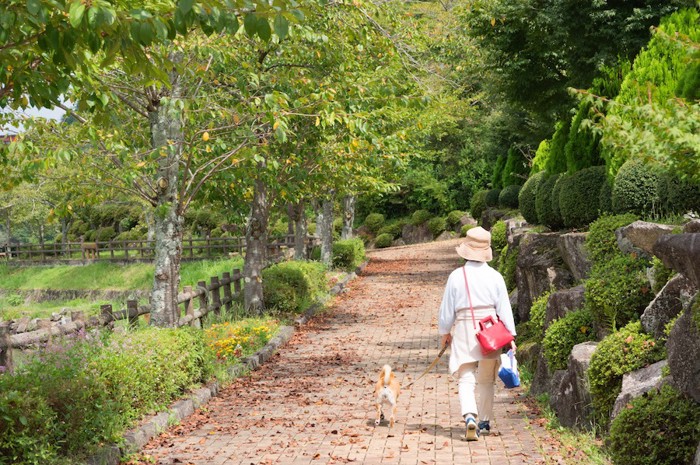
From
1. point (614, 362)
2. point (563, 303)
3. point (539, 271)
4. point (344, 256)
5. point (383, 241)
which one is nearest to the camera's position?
point (614, 362)

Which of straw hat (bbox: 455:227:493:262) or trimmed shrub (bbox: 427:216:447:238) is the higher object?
straw hat (bbox: 455:227:493:262)

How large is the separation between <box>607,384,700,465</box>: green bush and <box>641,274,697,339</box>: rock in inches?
47.7

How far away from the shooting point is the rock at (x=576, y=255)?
11.5m

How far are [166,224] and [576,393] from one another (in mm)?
6089

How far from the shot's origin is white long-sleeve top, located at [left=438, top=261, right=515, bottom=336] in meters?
8.03

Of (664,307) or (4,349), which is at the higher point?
(664,307)

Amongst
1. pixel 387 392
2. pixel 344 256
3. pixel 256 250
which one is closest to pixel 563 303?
pixel 387 392

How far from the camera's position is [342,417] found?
372 inches

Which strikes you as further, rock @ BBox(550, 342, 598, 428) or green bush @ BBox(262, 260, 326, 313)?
green bush @ BBox(262, 260, 326, 313)

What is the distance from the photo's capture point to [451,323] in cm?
819

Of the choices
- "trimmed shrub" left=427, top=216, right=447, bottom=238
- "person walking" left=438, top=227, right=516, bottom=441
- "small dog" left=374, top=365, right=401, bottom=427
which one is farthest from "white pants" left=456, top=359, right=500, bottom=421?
"trimmed shrub" left=427, top=216, right=447, bottom=238

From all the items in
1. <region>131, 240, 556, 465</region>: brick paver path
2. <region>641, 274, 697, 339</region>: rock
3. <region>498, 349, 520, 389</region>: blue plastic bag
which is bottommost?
<region>131, 240, 556, 465</region>: brick paver path

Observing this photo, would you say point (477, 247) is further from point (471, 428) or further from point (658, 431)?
point (658, 431)

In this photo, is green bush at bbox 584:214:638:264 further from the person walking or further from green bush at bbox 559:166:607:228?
green bush at bbox 559:166:607:228
